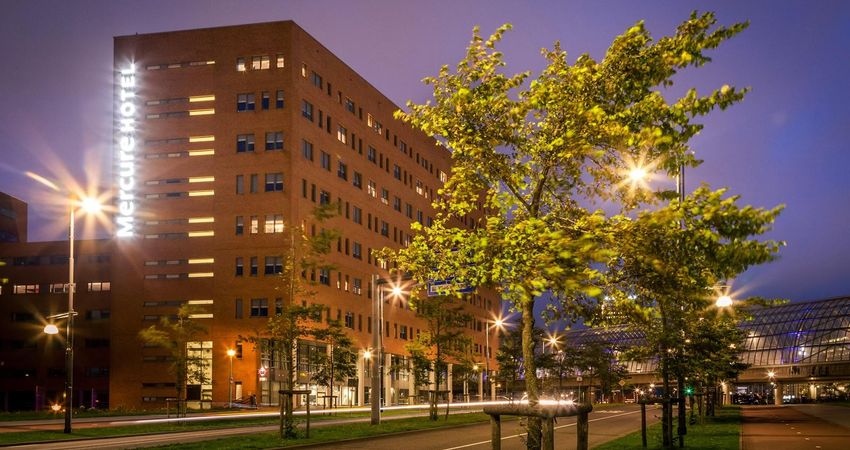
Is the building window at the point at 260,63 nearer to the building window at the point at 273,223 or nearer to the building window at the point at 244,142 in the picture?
the building window at the point at 244,142

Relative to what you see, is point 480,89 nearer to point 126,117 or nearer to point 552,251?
point 552,251

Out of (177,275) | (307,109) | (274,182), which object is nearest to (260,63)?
(307,109)

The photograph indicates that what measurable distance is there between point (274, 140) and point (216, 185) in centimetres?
693

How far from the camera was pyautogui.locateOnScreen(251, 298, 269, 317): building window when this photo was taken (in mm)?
73938

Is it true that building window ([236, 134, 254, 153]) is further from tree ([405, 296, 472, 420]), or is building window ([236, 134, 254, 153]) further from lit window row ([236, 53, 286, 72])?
tree ([405, 296, 472, 420])

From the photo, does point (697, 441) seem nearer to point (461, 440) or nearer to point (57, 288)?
point (461, 440)

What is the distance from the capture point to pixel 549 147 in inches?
468

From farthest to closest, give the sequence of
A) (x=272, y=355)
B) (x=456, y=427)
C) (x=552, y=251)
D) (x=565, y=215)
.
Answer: (x=272, y=355), (x=456, y=427), (x=565, y=215), (x=552, y=251)

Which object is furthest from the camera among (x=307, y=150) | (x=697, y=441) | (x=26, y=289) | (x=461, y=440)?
(x=26, y=289)

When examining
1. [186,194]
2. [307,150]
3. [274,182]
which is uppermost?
[307,150]

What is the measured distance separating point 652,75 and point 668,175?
60.7 inches

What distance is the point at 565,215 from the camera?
574 inches

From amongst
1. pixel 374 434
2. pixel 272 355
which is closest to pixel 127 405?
pixel 272 355

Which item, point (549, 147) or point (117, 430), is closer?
point (549, 147)
